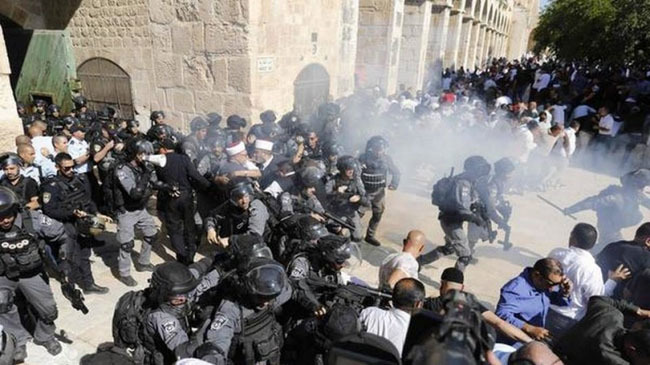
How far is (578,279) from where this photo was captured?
10.1ft

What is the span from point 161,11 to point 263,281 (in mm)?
6653

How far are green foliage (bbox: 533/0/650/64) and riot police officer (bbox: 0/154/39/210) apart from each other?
14750 millimetres

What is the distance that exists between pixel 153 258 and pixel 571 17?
1964 cm

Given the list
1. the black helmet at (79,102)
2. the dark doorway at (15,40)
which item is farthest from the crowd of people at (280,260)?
the dark doorway at (15,40)

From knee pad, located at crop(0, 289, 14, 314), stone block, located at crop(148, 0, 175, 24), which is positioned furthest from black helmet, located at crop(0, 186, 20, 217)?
stone block, located at crop(148, 0, 175, 24)

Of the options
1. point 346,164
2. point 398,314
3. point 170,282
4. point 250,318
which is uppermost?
point 346,164

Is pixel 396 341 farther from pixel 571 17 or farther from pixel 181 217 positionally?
pixel 571 17

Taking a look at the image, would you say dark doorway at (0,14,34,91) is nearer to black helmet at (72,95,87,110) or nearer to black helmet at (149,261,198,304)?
black helmet at (72,95,87,110)

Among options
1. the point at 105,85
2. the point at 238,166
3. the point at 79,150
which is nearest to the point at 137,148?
the point at 238,166

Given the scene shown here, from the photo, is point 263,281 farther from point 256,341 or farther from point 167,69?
point 167,69

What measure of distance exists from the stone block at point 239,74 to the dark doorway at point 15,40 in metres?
4.68

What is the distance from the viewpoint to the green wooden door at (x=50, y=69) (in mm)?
8406

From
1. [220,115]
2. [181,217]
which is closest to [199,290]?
[181,217]

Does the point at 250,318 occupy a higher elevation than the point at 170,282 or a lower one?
lower
